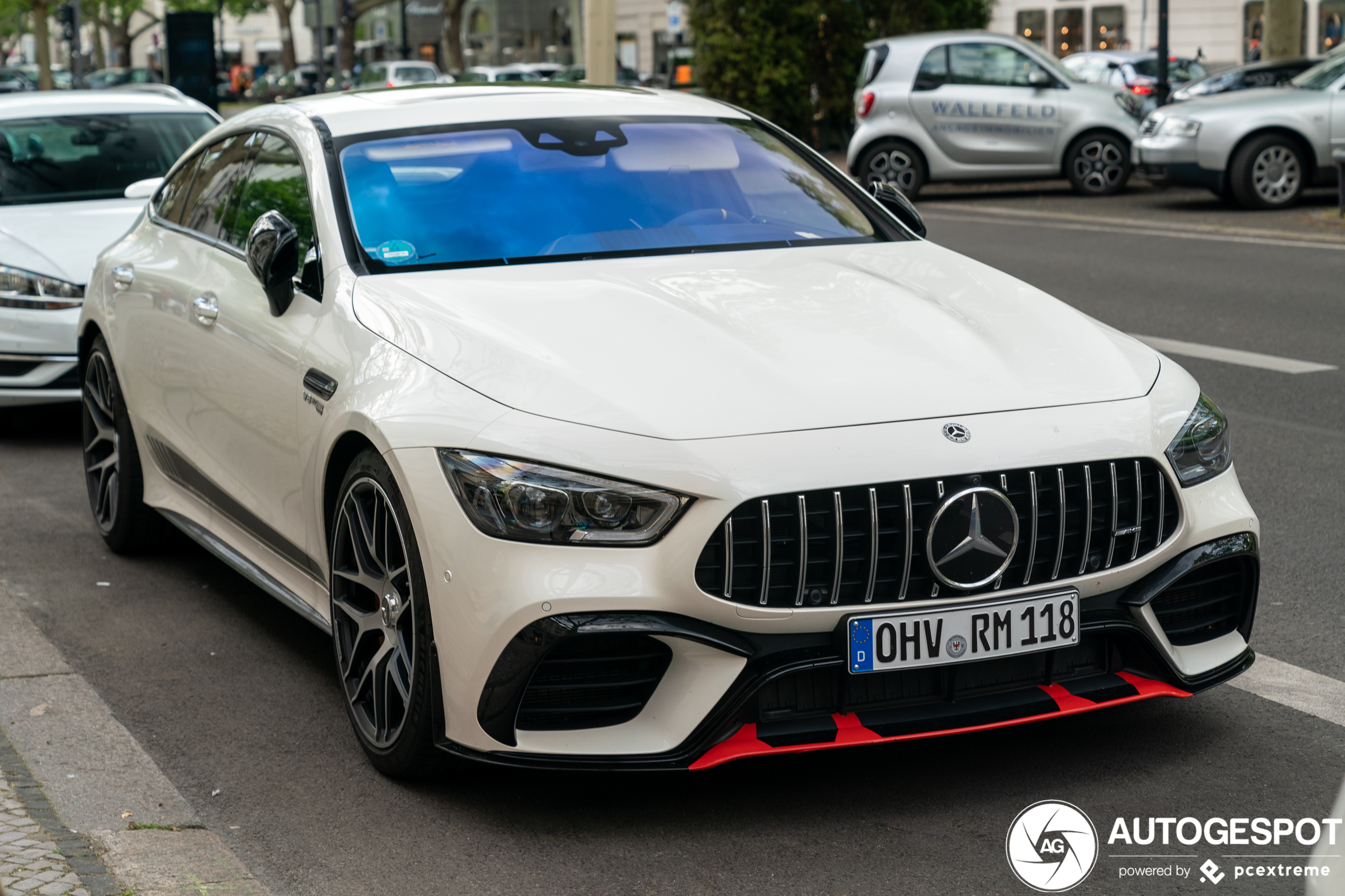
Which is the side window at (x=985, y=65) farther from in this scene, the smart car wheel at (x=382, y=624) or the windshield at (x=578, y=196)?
the smart car wheel at (x=382, y=624)

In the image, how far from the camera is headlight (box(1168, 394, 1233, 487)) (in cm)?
359

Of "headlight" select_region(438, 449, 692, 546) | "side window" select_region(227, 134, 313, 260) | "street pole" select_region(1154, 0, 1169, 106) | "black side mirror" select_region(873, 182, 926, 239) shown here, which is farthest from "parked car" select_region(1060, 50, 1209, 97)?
"headlight" select_region(438, 449, 692, 546)

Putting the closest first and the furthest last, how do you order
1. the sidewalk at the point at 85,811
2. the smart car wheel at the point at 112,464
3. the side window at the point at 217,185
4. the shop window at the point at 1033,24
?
the sidewalk at the point at 85,811 → the side window at the point at 217,185 → the smart car wheel at the point at 112,464 → the shop window at the point at 1033,24

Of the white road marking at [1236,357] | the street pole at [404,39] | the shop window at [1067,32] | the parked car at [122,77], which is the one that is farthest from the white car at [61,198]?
the street pole at [404,39]

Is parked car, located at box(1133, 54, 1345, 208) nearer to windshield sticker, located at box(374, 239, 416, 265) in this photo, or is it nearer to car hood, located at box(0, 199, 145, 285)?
car hood, located at box(0, 199, 145, 285)

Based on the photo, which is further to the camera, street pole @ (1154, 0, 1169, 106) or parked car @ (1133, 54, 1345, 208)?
street pole @ (1154, 0, 1169, 106)

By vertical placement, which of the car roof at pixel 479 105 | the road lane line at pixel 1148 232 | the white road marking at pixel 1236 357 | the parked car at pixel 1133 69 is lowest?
the white road marking at pixel 1236 357

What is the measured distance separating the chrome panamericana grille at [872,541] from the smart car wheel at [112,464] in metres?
3.10

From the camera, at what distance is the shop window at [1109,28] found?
58.8 m

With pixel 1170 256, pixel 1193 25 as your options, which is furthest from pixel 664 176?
pixel 1193 25

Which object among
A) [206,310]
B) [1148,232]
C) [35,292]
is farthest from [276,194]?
[1148,232]

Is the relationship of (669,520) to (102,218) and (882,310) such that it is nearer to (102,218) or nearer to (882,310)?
(882,310)

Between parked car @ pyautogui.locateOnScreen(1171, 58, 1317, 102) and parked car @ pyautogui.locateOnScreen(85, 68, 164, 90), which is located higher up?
parked car @ pyautogui.locateOnScreen(85, 68, 164, 90)

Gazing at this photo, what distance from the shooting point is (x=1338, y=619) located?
475cm
